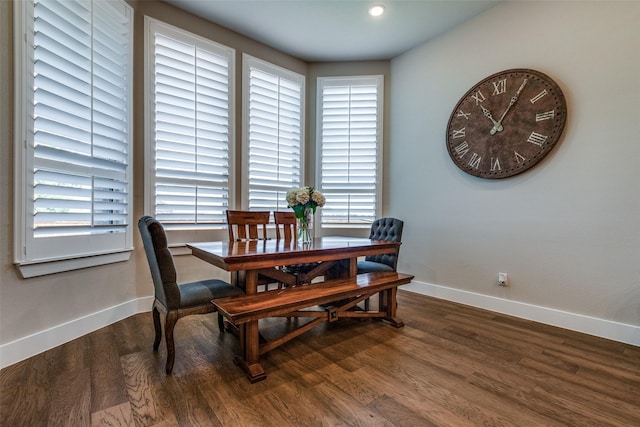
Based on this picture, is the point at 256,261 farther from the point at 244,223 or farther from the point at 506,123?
the point at 506,123

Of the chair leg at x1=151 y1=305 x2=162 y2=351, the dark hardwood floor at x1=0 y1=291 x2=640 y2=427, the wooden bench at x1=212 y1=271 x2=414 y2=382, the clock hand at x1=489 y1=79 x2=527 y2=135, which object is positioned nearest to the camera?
the dark hardwood floor at x1=0 y1=291 x2=640 y2=427

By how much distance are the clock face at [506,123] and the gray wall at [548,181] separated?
0.10m

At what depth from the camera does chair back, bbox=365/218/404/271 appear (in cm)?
323

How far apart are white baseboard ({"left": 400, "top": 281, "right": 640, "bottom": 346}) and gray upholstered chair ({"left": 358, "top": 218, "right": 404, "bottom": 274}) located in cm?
84

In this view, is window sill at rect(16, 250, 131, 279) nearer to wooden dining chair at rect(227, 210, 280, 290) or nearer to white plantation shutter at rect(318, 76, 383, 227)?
wooden dining chair at rect(227, 210, 280, 290)

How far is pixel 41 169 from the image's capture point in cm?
212

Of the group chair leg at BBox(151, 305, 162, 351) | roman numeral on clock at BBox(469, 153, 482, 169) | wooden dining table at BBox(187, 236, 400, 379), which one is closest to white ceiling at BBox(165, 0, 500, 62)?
roman numeral on clock at BBox(469, 153, 482, 169)

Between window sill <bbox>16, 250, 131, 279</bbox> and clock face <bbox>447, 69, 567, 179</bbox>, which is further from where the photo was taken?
clock face <bbox>447, 69, 567, 179</bbox>

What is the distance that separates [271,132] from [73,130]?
7.05 ft

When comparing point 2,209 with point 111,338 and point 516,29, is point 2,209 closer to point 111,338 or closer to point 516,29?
point 111,338

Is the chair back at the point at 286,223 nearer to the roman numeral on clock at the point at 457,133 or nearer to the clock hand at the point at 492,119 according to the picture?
the roman numeral on clock at the point at 457,133

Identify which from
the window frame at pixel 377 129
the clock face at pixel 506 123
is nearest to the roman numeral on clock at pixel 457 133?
the clock face at pixel 506 123

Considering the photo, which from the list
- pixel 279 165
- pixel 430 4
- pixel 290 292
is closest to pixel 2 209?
pixel 290 292

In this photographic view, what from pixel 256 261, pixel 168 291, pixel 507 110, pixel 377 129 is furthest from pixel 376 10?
pixel 168 291
